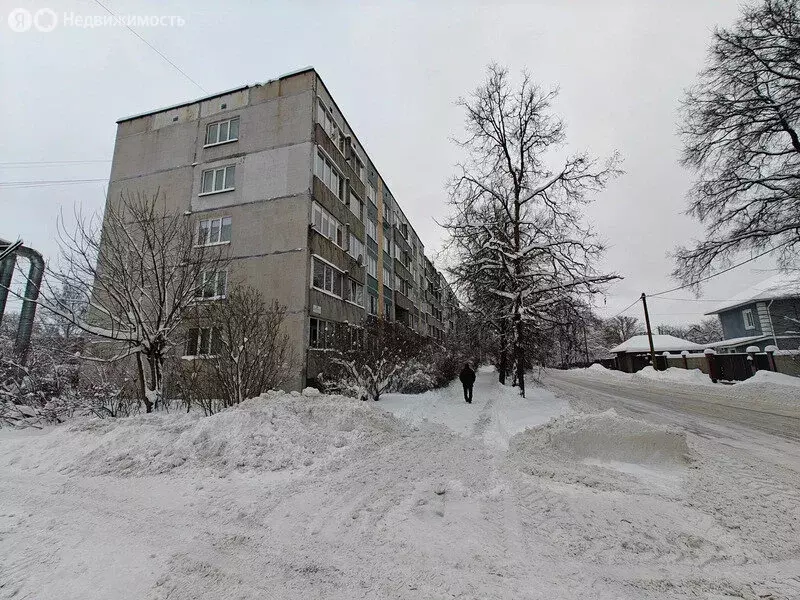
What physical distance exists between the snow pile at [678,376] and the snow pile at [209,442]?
2592 centimetres

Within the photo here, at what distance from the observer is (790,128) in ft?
44.8

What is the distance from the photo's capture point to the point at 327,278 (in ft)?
60.6

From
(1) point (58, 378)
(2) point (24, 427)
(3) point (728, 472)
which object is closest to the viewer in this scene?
(3) point (728, 472)

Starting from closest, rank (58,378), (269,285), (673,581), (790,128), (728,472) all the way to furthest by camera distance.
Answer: (673,581) < (728,472) < (58,378) < (790,128) < (269,285)

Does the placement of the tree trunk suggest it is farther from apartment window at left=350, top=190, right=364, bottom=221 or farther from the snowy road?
apartment window at left=350, top=190, right=364, bottom=221

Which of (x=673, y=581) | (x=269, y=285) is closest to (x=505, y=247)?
(x=269, y=285)

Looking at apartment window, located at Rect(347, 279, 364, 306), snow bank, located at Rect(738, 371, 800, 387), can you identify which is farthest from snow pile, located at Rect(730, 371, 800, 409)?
apartment window, located at Rect(347, 279, 364, 306)

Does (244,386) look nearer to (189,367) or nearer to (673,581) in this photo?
(189,367)

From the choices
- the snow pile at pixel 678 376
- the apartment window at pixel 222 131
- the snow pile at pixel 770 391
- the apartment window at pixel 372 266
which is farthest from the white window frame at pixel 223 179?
the snow pile at pixel 678 376

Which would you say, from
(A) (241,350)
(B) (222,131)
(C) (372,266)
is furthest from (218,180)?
(A) (241,350)

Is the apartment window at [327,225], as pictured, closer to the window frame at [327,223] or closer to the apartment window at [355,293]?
the window frame at [327,223]

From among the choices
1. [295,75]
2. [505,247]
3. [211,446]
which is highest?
[295,75]

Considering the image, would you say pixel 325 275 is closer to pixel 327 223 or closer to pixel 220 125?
pixel 327 223

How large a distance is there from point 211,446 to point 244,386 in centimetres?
361
